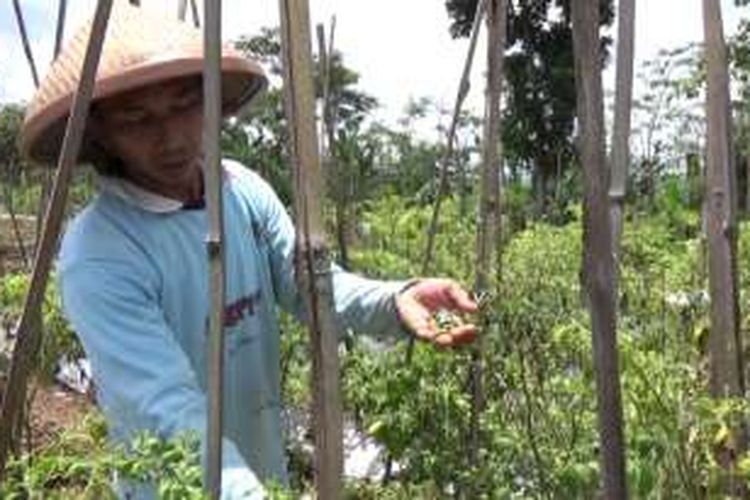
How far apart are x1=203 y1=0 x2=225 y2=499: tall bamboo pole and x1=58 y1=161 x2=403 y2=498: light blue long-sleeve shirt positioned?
0.12 m

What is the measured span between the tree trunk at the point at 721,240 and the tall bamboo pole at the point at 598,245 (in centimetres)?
40

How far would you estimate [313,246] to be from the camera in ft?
3.41

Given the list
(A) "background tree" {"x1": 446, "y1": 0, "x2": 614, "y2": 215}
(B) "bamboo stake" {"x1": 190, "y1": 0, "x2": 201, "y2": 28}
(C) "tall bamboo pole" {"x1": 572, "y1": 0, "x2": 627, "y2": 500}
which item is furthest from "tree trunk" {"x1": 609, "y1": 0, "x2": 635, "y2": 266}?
(A) "background tree" {"x1": 446, "y1": 0, "x2": 614, "y2": 215}

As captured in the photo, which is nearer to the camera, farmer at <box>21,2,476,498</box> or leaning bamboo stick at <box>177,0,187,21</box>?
farmer at <box>21,2,476,498</box>

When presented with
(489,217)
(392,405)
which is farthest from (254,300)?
(489,217)

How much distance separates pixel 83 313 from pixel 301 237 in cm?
40

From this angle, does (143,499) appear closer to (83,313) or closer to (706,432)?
(83,313)

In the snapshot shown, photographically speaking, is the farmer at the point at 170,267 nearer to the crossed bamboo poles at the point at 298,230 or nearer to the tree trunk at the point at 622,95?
the crossed bamboo poles at the point at 298,230

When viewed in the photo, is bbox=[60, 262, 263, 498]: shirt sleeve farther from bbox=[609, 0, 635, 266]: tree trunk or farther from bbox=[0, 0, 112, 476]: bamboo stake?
bbox=[609, 0, 635, 266]: tree trunk

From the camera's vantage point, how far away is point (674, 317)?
2.28 m

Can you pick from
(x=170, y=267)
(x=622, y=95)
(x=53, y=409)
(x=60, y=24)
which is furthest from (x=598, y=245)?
(x=53, y=409)

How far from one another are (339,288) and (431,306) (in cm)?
16

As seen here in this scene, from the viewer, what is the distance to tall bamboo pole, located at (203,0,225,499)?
3.35 ft

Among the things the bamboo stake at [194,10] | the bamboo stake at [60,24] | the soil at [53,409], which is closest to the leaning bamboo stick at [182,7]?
the bamboo stake at [194,10]
